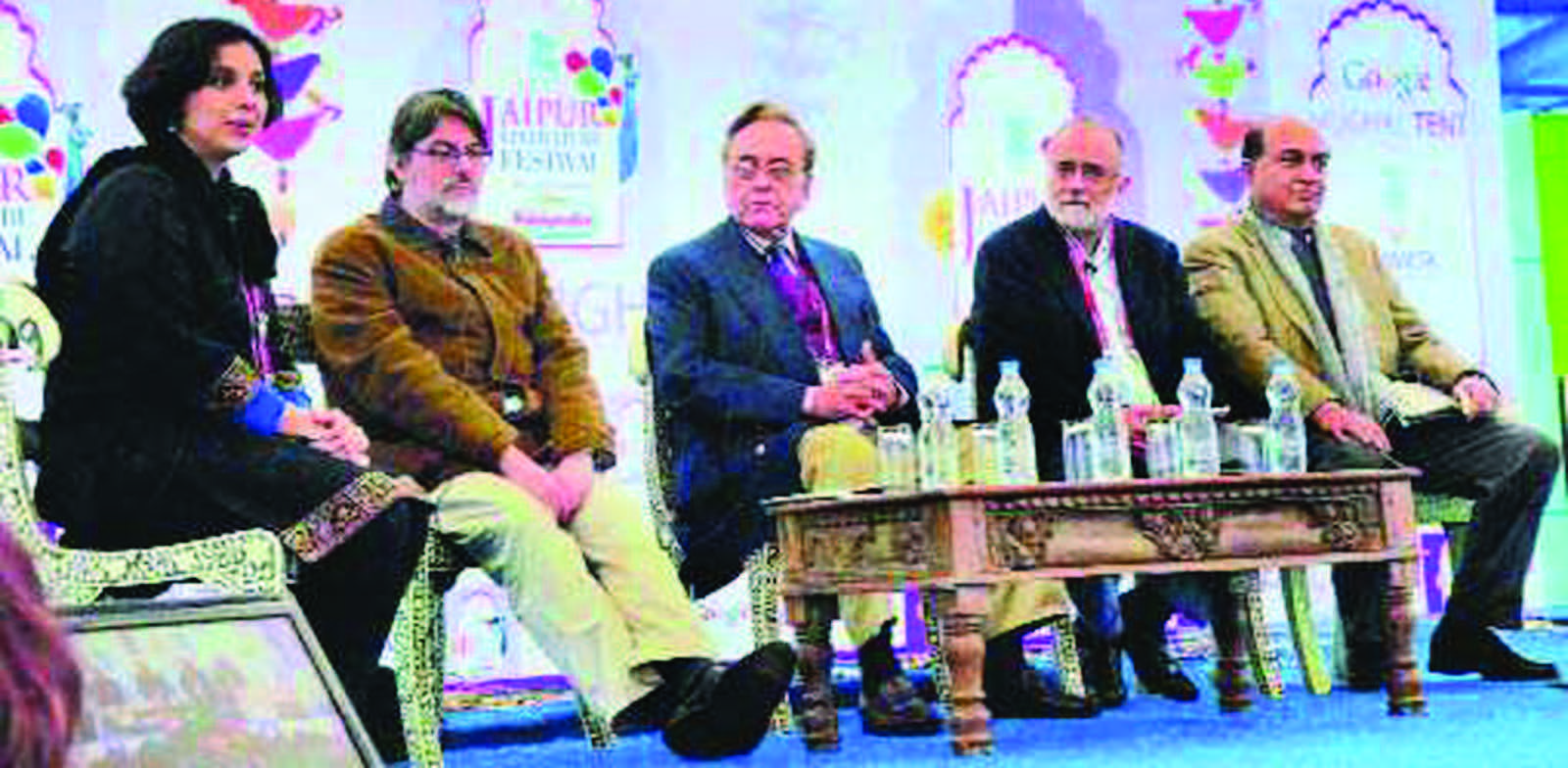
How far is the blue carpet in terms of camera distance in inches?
120

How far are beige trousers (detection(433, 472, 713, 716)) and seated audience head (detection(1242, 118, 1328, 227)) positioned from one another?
6.19 feet

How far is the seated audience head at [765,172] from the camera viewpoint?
4266 mm

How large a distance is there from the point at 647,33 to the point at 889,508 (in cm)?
260

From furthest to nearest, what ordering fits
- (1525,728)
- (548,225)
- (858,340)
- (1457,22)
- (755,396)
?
(1457,22) < (548,225) < (858,340) < (755,396) < (1525,728)

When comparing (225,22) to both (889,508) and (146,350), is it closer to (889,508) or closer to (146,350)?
(146,350)

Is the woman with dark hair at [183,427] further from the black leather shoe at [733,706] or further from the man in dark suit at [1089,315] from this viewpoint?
the man in dark suit at [1089,315]

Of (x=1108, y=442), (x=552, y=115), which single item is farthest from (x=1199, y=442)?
(x=552, y=115)

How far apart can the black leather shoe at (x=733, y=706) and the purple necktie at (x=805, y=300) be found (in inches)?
40.2

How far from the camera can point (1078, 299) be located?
4.38 meters

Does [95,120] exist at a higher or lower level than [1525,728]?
higher

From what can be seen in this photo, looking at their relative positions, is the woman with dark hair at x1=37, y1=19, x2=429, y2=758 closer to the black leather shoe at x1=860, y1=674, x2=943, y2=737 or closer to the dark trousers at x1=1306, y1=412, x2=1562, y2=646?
the black leather shoe at x1=860, y1=674, x2=943, y2=737

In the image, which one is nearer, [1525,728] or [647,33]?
[1525,728]

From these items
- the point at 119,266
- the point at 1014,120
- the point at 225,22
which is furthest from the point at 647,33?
the point at 119,266

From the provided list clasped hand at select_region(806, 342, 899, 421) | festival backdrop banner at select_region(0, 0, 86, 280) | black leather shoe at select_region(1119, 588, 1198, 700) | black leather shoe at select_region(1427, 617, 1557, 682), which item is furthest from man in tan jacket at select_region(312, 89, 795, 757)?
black leather shoe at select_region(1427, 617, 1557, 682)
